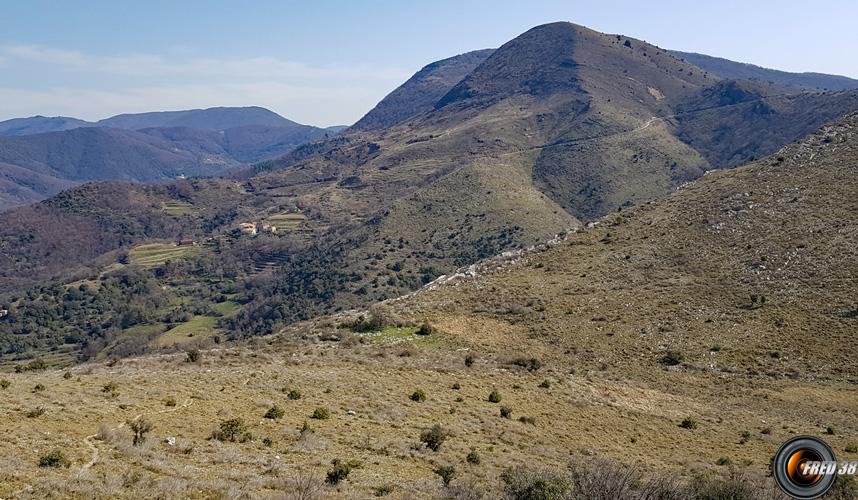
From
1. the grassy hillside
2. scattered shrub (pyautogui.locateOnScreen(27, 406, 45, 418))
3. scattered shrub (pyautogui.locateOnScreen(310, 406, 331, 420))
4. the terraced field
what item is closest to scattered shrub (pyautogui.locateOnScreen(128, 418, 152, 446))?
the grassy hillside

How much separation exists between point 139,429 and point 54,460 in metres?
4.00

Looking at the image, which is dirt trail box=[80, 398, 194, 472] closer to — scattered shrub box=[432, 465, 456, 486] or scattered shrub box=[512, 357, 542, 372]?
scattered shrub box=[432, 465, 456, 486]

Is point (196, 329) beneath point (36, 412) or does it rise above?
beneath

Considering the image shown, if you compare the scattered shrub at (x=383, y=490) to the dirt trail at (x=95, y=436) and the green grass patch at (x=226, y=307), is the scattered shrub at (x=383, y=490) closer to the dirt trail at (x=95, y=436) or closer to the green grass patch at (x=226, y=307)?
the dirt trail at (x=95, y=436)

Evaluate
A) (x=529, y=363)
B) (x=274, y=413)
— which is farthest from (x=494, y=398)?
(x=274, y=413)

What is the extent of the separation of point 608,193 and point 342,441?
515 feet

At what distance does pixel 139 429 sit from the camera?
19531 mm

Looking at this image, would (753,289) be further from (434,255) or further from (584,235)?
(434,255)

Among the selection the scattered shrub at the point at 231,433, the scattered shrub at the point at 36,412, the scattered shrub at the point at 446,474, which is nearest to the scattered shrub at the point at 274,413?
the scattered shrub at the point at 231,433

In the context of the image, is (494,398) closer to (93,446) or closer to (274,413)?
(274,413)

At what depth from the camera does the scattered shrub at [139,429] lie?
61.0 feet

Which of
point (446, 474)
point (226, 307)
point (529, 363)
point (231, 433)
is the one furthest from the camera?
point (226, 307)

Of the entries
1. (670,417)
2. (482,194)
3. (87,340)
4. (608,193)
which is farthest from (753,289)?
(87,340)

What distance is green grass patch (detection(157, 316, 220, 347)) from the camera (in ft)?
410
